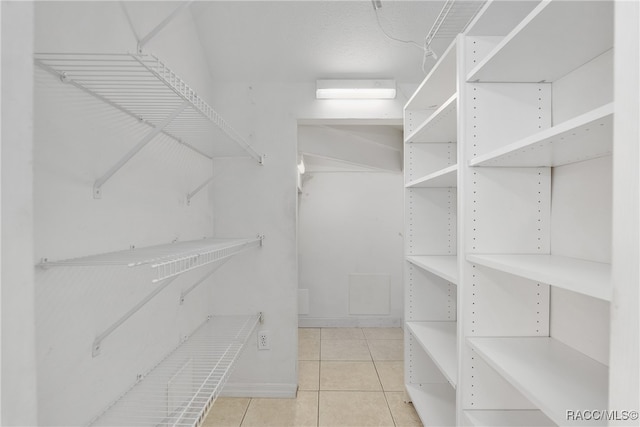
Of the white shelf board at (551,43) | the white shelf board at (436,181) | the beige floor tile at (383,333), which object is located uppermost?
the white shelf board at (551,43)

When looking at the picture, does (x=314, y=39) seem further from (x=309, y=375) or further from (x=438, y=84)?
(x=309, y=375)

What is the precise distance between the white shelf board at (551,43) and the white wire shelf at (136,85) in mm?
923

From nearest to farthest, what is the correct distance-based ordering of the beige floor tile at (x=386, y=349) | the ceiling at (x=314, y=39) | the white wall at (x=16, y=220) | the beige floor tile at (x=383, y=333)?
1. the white wall at (x=16, y=220)
2. the ceiling at (x=314, y=39)
3. the beige floor tile at (x=386, y=349)
4. the beige floor tile at (x=383, y=333)

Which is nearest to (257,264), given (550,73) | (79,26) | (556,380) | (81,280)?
(81,280)

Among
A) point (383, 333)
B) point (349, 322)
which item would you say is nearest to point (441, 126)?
point (383, 333)

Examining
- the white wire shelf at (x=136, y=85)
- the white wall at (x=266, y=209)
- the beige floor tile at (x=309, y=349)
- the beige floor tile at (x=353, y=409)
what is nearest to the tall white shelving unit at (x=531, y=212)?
the beige floor tile at (x=353, y=409)

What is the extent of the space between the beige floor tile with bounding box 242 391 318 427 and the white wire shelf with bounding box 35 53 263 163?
1602 mm

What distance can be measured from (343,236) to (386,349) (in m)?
1.18

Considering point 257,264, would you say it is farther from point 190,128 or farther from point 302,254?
point 302,254

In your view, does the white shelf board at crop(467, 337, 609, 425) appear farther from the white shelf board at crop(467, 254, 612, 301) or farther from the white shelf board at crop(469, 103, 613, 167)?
the white shelf board at crop(469, 103, 613, 167)

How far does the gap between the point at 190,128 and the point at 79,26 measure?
1.60ft

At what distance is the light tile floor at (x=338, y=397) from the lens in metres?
1.89

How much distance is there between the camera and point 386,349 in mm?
2896

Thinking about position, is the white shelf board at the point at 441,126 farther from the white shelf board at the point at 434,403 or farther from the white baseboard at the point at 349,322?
the white baseboard at the point at 349,322
